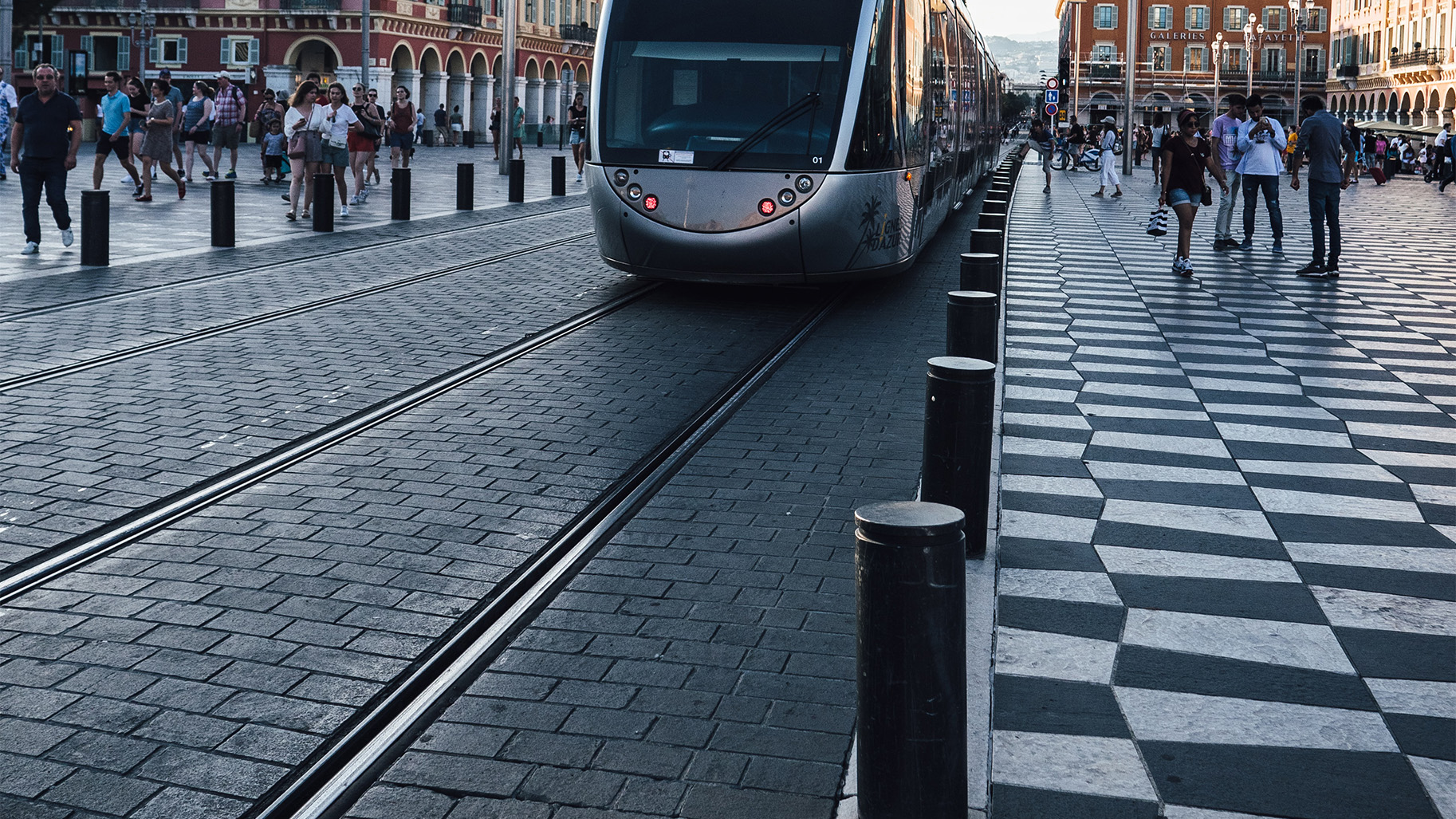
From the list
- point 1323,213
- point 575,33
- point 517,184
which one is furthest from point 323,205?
point 575,33

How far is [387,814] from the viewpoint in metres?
3.13

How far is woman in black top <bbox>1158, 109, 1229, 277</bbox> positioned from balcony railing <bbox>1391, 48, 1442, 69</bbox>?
66.0 meters

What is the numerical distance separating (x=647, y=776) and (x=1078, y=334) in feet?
25.3

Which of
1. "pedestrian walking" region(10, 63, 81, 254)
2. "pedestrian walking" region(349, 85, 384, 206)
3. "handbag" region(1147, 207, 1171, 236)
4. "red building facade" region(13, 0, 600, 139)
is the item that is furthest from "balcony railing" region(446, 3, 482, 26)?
"pedestrian walking" region(10, 63, 81, 254)

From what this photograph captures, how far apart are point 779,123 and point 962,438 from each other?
616cm

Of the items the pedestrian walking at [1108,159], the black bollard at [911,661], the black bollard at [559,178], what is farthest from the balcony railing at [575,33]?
the black bollard at [911,661]

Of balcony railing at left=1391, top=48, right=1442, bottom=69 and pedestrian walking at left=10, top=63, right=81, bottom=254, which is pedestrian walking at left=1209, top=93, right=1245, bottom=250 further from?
balcony railing at left=1391, top=48, right=1442, bottom=69

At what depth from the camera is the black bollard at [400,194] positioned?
1830 centimetres

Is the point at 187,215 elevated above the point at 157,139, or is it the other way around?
the point at 157,139

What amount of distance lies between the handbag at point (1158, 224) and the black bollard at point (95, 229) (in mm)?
12929

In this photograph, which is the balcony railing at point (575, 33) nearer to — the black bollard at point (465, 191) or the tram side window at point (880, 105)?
the black bollard at point (465, 191)

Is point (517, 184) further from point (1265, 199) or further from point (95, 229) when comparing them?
point (1265, 199)

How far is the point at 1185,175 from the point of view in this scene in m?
14.0

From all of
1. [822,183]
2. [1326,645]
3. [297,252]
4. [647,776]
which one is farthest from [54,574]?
[297,252]
